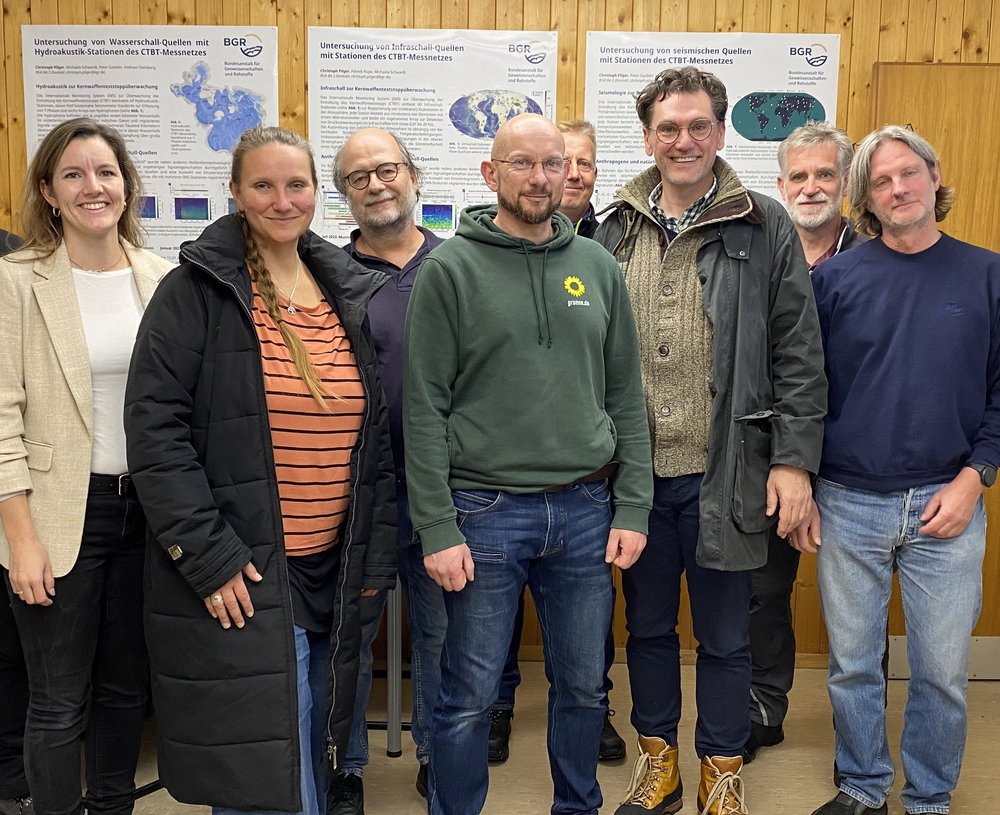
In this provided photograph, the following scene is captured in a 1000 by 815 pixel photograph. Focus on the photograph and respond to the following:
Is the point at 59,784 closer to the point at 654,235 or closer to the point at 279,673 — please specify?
the point at 279,673

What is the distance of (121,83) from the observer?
11.4 feet

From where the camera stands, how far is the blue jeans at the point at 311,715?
190cm

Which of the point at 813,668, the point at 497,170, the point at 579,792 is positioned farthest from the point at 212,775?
the point at 813,668

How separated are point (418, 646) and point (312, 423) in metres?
0.92

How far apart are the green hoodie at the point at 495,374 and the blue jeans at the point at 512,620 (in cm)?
6

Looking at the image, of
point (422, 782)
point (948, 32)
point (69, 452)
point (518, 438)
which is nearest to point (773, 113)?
point (948, 32)

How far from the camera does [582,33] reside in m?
3.44

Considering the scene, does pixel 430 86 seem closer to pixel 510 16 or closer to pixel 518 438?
pixel 510 16

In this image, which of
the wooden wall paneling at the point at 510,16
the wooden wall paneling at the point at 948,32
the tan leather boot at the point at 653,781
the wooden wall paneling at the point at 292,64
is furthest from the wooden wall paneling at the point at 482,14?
the tan leather boot at the point at 653,781

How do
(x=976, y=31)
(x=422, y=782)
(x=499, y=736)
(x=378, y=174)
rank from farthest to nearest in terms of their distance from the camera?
1. (x=976, y=31)
2. (x=499, y=736)
3. (x=422, y=782)
4. (x=378, y=174)

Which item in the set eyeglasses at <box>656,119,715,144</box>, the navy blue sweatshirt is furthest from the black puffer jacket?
the navy blue sweatshirt

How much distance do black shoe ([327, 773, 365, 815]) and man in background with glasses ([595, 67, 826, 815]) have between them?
3.03 ft

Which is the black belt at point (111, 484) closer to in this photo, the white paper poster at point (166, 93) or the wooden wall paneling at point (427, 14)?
the white paper poster at point (166, 93)

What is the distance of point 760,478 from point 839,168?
3.57 feet
